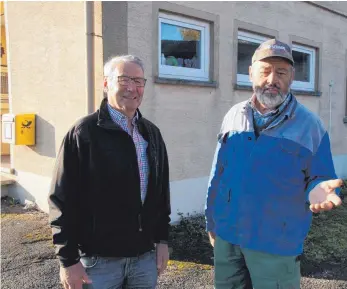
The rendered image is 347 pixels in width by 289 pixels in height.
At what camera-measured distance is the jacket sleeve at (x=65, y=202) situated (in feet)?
6.50

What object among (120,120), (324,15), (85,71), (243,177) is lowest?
(243,177)

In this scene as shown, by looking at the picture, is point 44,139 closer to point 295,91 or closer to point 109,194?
point 109,194

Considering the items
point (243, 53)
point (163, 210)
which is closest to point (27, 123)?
point (243, 53)

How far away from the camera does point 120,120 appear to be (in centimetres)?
216

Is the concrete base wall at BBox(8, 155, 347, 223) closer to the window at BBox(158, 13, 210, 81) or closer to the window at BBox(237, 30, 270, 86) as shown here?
the window at BBox(158, 13, 210, 81)

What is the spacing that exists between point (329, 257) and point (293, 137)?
9.22ft

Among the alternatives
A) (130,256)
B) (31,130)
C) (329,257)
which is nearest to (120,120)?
(130,256)

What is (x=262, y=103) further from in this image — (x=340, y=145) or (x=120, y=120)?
(x=340, y=145)

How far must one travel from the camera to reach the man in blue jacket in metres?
2.14

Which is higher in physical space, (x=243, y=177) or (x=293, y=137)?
(x=293, y=137)

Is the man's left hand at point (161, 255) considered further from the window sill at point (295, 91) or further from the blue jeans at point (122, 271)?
the window sill at point (295, 91)

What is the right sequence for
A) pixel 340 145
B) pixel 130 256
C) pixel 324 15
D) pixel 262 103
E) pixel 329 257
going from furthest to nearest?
pixel 340 145 < pixel 324 15 < pixel 329 257 < pixel 262 103 < pixel 130 256

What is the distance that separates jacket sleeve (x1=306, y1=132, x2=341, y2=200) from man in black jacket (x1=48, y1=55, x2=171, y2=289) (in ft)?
2.85

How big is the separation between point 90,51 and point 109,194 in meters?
3.18
